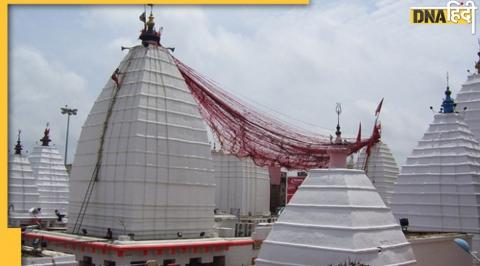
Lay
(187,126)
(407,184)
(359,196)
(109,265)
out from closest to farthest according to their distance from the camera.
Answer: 1. (359,196)
2. (109,265)
3. (187,126)
4. (407,184)

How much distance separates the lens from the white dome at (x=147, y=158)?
26766 millimetres

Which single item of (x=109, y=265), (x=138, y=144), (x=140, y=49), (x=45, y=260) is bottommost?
(x=109, y=265)

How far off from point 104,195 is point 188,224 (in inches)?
198

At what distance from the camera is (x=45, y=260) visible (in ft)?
43.5

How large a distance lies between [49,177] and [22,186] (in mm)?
6985

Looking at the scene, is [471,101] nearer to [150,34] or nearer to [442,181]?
[442,181]

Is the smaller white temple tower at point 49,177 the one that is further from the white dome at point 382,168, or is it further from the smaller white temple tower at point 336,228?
the smaller white temple tower at point 336,228

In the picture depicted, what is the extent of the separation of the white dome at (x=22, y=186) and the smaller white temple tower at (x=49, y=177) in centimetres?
383

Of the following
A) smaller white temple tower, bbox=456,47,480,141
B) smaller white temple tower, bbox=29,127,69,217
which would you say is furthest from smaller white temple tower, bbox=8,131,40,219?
smaller white temple tower, bbox=456,47,480,141

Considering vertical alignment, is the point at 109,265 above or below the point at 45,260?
below

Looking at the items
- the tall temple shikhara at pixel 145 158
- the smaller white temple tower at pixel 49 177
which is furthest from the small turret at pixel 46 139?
the tall temple shikhara at pixel 145 158

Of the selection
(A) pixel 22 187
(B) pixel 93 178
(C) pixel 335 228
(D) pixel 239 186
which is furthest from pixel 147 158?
(D) pixel 239 186

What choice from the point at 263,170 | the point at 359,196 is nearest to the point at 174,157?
the point at 359,196

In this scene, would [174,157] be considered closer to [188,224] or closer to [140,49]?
[188,224]
